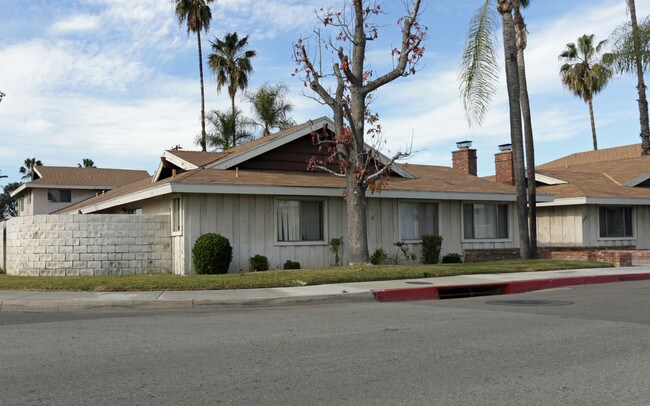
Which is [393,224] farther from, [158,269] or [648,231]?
[648,231]

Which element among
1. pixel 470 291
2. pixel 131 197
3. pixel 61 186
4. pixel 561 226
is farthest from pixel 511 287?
pixel 61 186

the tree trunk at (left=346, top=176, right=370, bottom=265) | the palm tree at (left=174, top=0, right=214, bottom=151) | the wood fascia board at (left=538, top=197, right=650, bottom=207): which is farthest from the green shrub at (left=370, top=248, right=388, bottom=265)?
the palm tree at (left=174, top=0, right=214, bottom=151)

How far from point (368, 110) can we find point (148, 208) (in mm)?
8350

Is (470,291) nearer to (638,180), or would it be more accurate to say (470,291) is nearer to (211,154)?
(211,154)

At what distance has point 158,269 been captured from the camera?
19.2 meters

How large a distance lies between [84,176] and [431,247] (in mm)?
33120

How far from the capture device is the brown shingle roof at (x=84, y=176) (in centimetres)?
4528

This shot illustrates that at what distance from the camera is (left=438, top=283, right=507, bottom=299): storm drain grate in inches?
569

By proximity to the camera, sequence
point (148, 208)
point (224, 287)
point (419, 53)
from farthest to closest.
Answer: point (148, 208), point (419, 53), point (224, 287)

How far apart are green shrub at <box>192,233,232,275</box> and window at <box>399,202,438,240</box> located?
7095 millimetres

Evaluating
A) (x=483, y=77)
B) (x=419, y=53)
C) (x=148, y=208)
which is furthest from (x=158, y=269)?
(x=483, y=77)

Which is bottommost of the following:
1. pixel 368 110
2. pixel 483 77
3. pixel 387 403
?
pixel 387 403

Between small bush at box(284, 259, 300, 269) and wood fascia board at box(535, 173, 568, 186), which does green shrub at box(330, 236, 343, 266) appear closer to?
small bush at box(284, 259, 300, 269)

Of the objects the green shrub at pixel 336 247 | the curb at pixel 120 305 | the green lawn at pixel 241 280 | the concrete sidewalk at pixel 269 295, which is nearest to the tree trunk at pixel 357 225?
the green lawn at pixel 241 280
